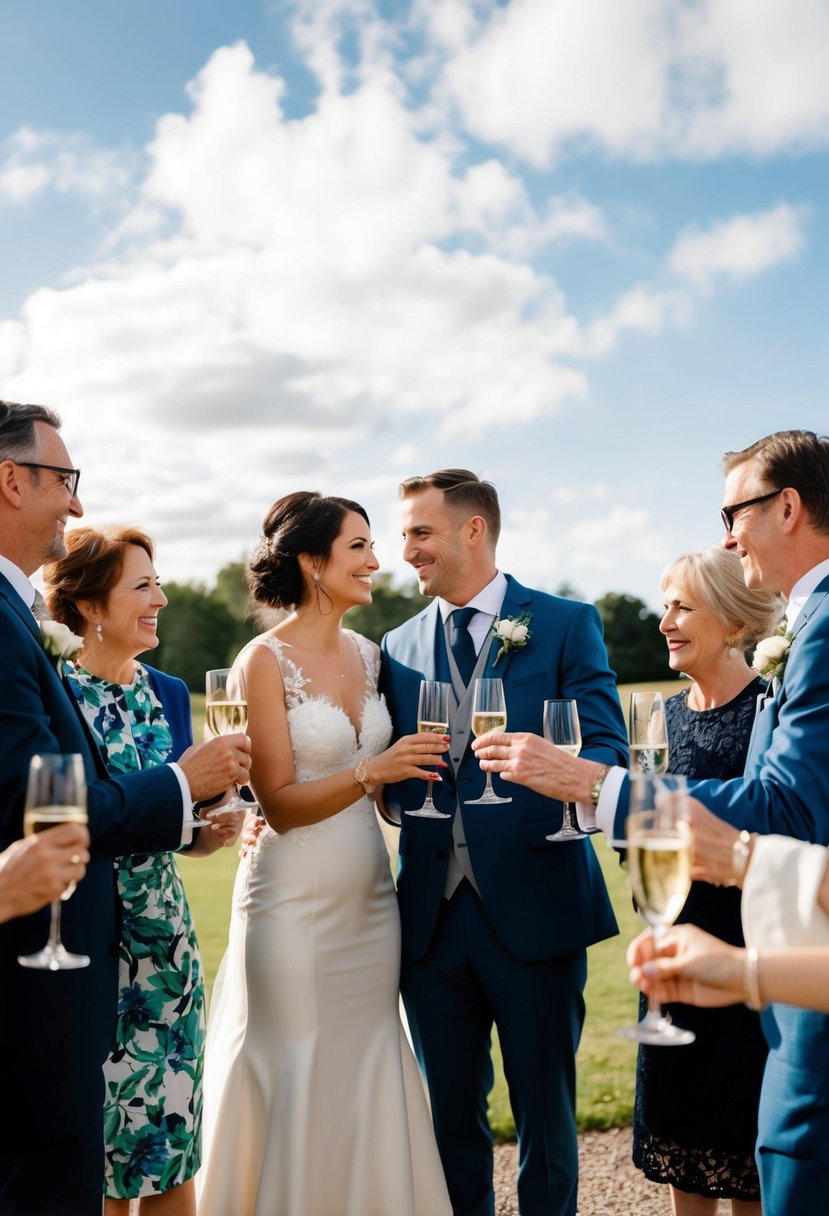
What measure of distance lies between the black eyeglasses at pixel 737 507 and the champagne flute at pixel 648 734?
26.9 inches

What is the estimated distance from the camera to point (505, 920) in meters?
4.54

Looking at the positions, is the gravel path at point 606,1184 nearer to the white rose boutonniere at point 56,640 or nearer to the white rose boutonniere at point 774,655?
the white rose boutonniere at point 774,655

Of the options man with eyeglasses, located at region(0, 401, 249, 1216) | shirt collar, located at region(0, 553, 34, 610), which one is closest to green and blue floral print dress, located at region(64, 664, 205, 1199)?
shirt collar, located at region(0, 553, 34, 610)

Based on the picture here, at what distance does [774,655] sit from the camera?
3.51 m

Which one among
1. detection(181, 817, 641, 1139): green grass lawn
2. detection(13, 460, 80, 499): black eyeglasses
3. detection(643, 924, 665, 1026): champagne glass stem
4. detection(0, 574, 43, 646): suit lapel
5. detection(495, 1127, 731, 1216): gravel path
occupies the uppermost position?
detection(13, 460, 80, 499): black eyeglasses

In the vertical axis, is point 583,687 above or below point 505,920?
above

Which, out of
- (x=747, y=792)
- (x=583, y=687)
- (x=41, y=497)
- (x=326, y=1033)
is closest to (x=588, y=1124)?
(x=326, y=1033)

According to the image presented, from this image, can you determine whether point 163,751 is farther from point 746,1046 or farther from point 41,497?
point 746,1046

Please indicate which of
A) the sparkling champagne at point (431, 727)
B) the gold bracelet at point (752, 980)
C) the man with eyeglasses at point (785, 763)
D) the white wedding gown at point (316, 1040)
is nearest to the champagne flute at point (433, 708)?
the sparkling champagne at point (431, 727)

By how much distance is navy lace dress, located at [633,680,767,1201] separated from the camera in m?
4.45

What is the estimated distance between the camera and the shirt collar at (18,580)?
3.60 m

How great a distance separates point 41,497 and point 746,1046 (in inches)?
146

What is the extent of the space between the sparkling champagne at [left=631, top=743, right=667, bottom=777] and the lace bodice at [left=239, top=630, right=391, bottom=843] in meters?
1.57

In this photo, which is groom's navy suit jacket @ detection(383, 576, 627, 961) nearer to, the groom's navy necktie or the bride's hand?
the groom's navy necktie
